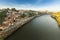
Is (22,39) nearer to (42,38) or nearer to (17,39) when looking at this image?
(17,39)

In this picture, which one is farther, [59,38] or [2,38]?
[59,38]

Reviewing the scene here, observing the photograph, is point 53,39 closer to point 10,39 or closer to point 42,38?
point 42,38

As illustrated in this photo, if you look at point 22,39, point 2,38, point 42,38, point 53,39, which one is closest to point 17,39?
point 22,39

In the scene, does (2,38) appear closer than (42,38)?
Yes

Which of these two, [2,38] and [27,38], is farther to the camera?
[27,38]

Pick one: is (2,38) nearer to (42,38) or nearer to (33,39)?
(33,39)
